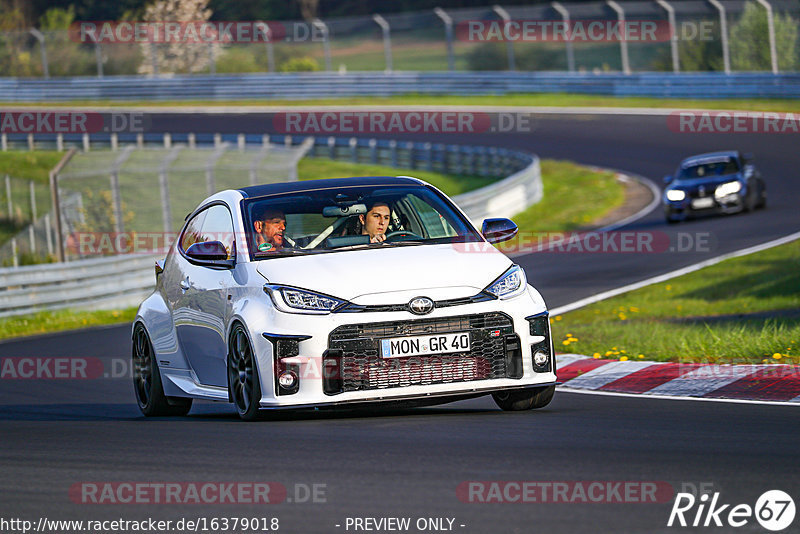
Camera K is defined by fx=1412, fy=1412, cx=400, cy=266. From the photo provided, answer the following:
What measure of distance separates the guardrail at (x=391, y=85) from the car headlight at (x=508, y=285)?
36.3 meters

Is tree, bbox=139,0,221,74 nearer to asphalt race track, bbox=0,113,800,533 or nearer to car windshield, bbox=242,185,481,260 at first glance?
car windshield, bbox=242,185,481,260

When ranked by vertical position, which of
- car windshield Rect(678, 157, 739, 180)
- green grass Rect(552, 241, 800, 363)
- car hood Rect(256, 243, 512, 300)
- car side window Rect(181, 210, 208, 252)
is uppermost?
car hood Rect(256, 243, 512, 300)

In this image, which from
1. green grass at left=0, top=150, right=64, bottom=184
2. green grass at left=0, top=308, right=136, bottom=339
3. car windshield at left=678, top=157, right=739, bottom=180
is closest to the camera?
green grass at left=0, top=308, right=136, bottom=339

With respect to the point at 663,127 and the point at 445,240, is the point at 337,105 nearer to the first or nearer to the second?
the point at 663,127

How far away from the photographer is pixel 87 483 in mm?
6652

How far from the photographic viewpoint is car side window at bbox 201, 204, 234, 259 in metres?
9.28

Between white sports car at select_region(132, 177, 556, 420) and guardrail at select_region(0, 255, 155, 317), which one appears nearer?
white sports car at select_region(132, 177, 556, 420)

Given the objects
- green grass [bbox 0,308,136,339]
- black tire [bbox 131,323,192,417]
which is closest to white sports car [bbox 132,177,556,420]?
black tire [bbox 131,323,192,417]

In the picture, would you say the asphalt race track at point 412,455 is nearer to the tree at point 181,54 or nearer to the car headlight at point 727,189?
the car headlight at point 727,189

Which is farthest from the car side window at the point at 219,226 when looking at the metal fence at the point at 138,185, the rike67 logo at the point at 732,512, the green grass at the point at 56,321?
the metal fence at the point at 138,185

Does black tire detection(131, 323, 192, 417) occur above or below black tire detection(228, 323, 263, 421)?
below

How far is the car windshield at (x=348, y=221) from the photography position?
8.95m

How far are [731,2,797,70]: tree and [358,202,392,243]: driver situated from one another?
123ft

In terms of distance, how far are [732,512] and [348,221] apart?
13.8 feet
